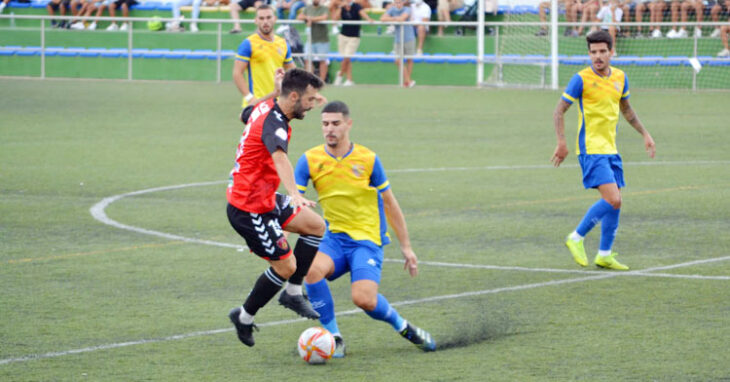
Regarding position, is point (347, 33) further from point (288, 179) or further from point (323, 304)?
point (288, 179)

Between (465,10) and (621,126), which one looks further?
(465,10)

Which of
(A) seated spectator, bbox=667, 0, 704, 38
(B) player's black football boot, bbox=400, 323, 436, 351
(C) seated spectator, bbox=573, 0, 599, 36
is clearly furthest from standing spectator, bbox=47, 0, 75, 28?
(B) player's black football boot, bbox=400, 323, 436, 351

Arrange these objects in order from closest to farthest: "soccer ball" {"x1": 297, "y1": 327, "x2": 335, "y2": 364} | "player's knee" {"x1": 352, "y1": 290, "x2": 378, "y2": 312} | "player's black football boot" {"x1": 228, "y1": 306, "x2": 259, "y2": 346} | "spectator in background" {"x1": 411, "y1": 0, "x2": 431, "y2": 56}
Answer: "soccer ball" {"x1": 297, "y1": 327, "x2": 335, "y2": 364} < "player's knee" {"x1": 352, "y1": 290, "x2": 378, "y2": 312} < "player's black football boot" {"x1": 228, "y1": 306, "x2": 259, "y2": 346} < "spectator in background" {"x1": 411, "y1": 0, "x2": 431, "y2": 56}

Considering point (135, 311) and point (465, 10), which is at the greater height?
point (465, 10)

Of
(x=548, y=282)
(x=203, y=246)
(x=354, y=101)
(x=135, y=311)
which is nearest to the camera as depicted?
(x=135, y=311)

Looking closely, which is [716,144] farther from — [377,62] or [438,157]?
[377,62]

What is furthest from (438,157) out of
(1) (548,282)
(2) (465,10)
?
(2) (465,10)

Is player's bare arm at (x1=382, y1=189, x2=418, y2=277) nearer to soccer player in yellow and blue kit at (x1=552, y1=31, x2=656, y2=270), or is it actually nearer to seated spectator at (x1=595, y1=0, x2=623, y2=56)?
soccer player in yellow and blue kit at (x1=552, y1=31, x2=656, y2=270)

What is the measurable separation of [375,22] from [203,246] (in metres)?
21.0

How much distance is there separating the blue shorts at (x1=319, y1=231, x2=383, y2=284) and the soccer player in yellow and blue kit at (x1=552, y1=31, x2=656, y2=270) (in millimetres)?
3034

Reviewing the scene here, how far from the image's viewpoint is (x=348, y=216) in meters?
7.15

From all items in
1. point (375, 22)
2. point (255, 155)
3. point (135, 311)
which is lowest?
point (135, 311)

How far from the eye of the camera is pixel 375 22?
30703mm

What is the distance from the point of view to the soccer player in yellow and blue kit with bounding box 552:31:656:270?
9.57 m
